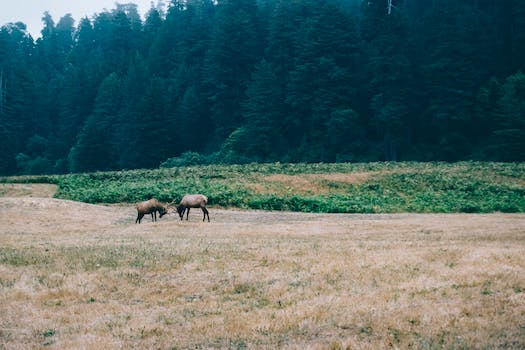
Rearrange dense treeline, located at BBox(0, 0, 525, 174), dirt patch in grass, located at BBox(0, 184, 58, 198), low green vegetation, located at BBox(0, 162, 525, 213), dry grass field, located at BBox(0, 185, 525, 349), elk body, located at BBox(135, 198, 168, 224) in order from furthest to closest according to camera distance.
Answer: dense treeline, located at BBox(0, 0, 525, 174), dirt patch in grass, located at BBox(0, 184, 58, 198), low green vegetation, located at BBox(0, 162, 525, 213), elk body, located at BBox(135, 198, 168, 224), dry grass field, located at BBox(0, 185, 525, 349)

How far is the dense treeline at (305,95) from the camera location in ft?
201

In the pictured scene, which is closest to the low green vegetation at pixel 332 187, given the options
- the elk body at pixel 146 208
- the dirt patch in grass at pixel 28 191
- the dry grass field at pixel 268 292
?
the dirt patch in grass at pixel 28 191

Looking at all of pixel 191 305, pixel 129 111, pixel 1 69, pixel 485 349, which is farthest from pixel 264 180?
pixel 1 69

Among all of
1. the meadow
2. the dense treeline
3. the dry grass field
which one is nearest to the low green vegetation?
the meadow

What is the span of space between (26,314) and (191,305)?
132 inches

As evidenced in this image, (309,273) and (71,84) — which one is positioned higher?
(71,84)

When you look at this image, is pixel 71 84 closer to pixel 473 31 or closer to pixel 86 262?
pixel 473 31

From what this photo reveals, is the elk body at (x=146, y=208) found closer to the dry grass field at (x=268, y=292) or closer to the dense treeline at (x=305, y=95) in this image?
the dry grass field at (x=268, y=292)

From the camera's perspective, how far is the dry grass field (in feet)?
27.6

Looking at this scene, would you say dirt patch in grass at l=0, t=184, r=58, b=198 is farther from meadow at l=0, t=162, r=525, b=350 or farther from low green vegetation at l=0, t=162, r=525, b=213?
meadow at l=0, t=162, r=525, b=350

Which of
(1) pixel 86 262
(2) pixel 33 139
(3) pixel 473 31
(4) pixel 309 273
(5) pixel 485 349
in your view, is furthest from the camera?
(2) pixel 33 139

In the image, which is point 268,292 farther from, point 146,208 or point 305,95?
point 305,95

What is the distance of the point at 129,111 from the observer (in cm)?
8544

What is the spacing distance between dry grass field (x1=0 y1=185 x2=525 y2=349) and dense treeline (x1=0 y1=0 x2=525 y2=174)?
44.8 m
